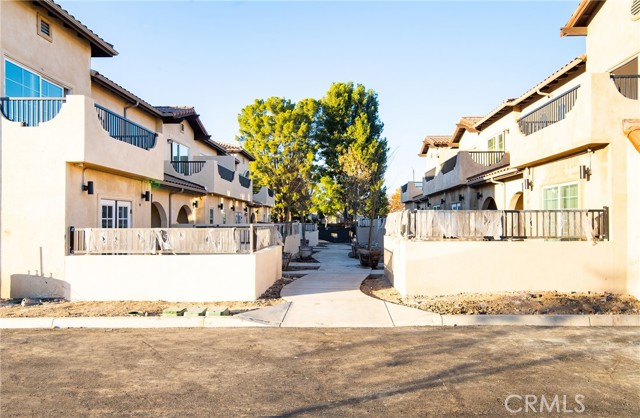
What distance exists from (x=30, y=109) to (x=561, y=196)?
14.8 meters

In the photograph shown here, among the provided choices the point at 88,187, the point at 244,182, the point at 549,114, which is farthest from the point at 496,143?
the point at 88,187

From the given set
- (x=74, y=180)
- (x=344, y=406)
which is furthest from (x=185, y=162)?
(x=344, y=406)

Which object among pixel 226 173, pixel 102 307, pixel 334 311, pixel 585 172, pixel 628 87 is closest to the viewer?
pixel 334 311

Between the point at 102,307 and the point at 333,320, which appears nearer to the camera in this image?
the point at 333,320

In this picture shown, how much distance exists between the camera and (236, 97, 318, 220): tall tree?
30297 mm

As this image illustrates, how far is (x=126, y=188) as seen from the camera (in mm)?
15156

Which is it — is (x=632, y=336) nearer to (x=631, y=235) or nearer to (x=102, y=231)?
(x=631, y=235)

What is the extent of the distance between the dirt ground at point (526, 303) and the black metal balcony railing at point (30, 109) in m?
9.76

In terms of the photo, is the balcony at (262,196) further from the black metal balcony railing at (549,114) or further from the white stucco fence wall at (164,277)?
the white stucco fence wall at (164,277)

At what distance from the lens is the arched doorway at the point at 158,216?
62.9 feet

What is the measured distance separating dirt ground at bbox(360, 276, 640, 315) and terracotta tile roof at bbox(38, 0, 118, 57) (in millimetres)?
11521

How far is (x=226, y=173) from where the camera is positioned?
25.4 m

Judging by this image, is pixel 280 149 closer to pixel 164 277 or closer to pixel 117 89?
pixel 117 89

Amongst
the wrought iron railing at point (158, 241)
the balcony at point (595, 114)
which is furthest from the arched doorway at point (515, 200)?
the wrought iron railing at point (158, 241)
